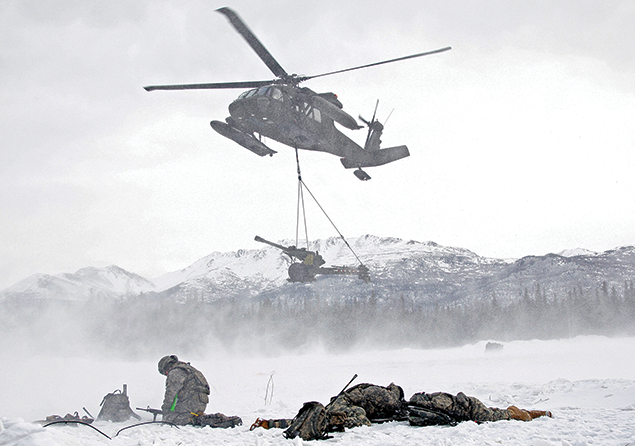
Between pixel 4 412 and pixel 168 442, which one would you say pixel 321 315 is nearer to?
pixel 4 412

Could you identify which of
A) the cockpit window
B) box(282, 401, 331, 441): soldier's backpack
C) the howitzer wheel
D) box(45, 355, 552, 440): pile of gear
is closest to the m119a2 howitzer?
the howitzer wheel

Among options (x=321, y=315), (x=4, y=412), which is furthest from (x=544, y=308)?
(x=4, y=412)

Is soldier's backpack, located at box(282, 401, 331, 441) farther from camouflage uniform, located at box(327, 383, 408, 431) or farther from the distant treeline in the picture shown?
the distant treeline

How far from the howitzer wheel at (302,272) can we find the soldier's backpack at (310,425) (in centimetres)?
980

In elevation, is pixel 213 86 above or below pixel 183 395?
above

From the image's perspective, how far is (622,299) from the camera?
83.1 metres

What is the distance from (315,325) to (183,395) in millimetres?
87605

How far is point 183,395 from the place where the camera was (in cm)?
1097

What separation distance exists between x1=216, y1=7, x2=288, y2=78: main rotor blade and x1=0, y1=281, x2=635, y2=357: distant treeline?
81.2 m

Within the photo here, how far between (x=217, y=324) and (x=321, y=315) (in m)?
23.3

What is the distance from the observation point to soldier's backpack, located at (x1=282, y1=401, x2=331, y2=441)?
732cm

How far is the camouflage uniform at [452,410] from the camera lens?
841cm

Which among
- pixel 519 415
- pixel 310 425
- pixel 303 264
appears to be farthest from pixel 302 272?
pixel 310 425

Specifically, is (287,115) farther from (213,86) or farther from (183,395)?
(183,395)
